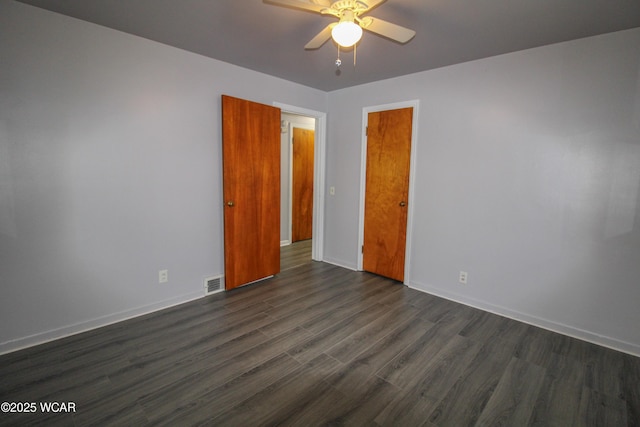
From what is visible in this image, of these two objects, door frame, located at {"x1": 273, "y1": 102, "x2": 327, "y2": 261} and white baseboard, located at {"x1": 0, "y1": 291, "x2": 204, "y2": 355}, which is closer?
white baseboard, located at {"x1": 0, "y1": 291, "x2": 204, "y2": 355}

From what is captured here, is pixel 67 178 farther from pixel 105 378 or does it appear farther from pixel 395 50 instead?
Answer: pixel 395 50

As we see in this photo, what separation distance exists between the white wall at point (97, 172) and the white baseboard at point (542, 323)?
2711mm

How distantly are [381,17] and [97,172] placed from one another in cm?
255

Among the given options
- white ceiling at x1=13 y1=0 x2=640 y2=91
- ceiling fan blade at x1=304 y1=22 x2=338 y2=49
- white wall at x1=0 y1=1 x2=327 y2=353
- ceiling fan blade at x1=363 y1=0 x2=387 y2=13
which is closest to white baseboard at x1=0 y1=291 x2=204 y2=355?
white wall at x1=0 y1=1 x2=327 y2=353

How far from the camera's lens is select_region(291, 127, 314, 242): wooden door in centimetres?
560

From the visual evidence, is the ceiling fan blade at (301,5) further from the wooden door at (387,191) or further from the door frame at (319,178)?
the door frame at (319,178)

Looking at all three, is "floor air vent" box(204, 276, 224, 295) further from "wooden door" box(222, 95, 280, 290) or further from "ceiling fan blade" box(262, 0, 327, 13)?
"ceiling fan blade" box(262, 0, 327, 13)

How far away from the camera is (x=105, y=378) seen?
1.95 meters

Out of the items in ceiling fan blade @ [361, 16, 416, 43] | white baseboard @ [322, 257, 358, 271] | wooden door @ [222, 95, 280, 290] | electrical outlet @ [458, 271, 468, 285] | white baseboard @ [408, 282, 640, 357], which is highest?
ceiling fan blade @ [361, 16, 416, 43]

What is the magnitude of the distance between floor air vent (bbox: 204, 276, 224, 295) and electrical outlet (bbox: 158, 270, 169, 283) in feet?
1.35

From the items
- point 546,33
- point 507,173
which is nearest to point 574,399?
point 507,173

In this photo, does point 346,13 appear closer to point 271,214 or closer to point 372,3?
point 372,3

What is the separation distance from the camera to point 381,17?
7.06 feet

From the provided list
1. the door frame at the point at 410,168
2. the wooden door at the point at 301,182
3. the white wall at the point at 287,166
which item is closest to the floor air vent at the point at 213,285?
the door frame at the point at 410,168
